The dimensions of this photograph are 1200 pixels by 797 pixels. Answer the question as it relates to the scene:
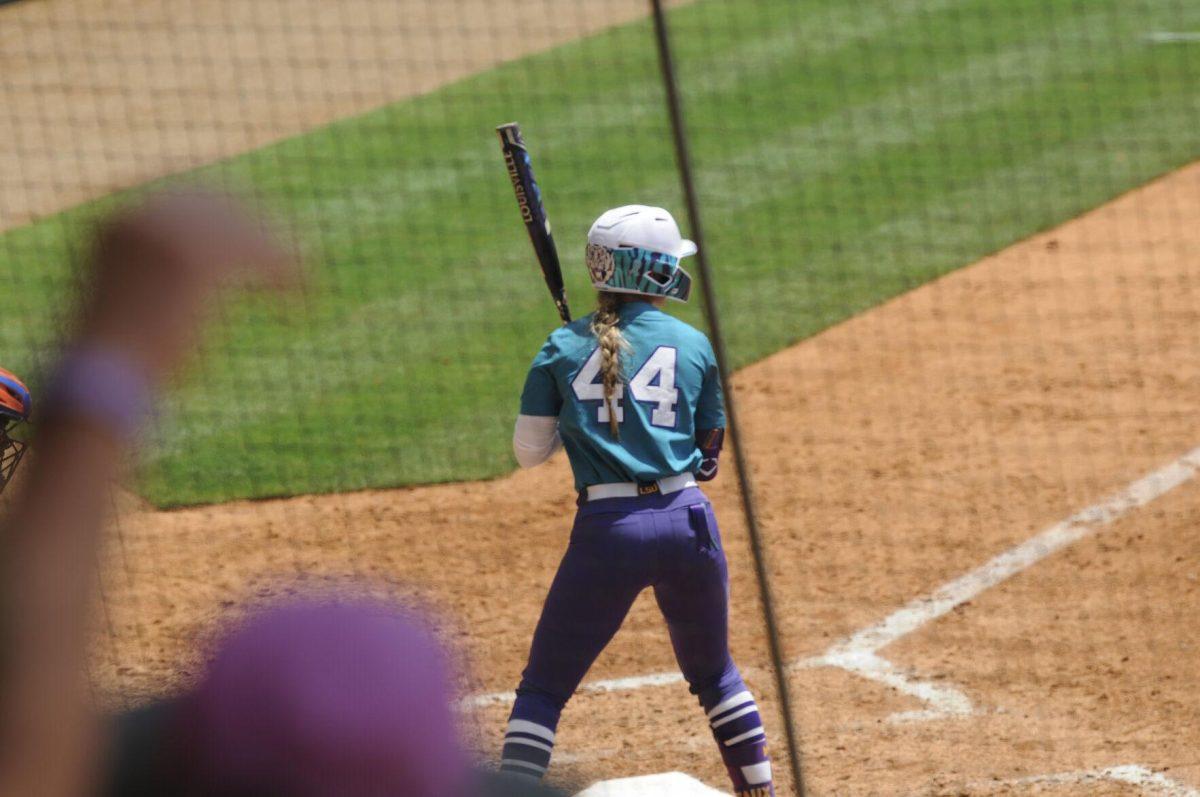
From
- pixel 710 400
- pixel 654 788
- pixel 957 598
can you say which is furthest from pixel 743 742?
pixel 957 598

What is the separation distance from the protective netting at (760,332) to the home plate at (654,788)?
0.50 meters

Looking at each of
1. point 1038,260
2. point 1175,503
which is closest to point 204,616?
point 1175,503

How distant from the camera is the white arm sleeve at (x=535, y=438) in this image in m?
4.45

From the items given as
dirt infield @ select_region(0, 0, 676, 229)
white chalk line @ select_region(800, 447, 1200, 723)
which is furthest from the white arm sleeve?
dirt infield @ select_region(0, 0, 676, 229)

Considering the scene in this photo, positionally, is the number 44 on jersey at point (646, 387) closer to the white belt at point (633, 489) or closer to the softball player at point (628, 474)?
the softball player at point (628, 474)

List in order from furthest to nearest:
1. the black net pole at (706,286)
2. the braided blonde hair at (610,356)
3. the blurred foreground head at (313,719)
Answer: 1. the braided blonde hair at (610,356)
2. the black net pole at (706,286)
3. the blurred foreground head at (313,719)

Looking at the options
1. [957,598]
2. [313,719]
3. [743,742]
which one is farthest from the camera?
[957,598]

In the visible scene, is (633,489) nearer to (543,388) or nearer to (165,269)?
(543,388)

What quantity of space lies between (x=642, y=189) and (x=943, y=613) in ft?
16.2

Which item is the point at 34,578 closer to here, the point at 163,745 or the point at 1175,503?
the point at 163,745

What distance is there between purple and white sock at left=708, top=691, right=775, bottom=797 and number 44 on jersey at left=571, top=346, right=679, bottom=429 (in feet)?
2.64

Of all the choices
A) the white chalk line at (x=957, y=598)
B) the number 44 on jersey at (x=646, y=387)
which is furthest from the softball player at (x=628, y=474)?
the white chalk line at (x=957, y=598)

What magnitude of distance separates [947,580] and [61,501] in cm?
515

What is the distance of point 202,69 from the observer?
12.0m
